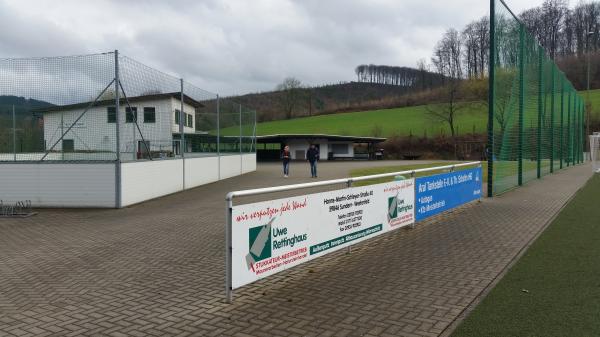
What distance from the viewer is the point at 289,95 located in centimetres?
8256

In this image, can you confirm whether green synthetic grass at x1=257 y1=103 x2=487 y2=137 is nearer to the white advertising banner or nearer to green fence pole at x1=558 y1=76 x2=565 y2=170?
green fence pole at x1=558 y1=76 x2=565 y2=170

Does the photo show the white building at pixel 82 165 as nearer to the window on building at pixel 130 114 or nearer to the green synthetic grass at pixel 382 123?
the window on building at pixel 130 114

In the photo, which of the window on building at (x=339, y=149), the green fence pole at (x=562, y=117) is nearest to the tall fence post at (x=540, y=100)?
the green fence pole at (x=562, y=117)

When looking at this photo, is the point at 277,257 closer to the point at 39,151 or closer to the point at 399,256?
the point at 399,256

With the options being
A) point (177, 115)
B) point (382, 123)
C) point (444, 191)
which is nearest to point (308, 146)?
point (382, 123)

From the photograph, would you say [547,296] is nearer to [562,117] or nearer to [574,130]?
[562,117]

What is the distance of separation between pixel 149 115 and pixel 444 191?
864 cm

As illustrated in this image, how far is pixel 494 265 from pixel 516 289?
43.2 inches

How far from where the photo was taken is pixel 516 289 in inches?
200

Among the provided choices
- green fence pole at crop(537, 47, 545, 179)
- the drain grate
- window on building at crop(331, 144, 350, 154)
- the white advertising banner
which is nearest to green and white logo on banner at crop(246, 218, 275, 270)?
the white advertising banner

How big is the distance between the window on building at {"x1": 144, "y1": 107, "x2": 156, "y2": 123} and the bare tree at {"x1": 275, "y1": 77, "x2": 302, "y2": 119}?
67749mm

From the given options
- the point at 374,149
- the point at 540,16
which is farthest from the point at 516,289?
the point at 540,16

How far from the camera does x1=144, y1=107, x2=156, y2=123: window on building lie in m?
14.0

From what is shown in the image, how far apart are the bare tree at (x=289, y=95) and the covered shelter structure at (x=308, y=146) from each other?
3055 centimetres
